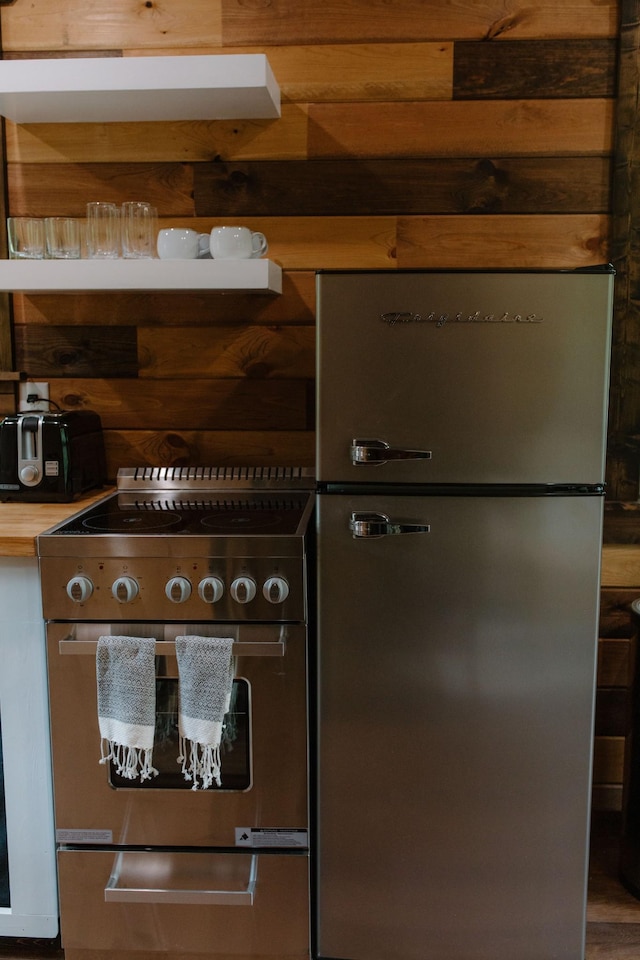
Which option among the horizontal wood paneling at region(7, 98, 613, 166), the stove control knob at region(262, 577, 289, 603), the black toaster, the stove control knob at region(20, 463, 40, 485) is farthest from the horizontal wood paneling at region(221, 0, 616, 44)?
the stove control knob at region(262, 577, 289, 603)

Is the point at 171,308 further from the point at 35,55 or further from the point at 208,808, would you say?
the point at 208,808

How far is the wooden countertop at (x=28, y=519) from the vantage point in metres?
1.77

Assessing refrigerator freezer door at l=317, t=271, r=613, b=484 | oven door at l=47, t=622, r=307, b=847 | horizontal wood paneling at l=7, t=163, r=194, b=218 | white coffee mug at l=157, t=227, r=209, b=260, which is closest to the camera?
refrigerator freezer door at l=317, t=271, r=613, b=484

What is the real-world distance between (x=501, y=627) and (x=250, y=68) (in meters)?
1.40

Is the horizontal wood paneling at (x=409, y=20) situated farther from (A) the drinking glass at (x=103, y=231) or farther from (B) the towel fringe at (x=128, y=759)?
(B) the towel fringe at (x=128, y=759)

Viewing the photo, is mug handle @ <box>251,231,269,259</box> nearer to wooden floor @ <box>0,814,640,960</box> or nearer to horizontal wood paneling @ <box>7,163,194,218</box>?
horizontal wood paneling @ <box>7,163,194,218</box>

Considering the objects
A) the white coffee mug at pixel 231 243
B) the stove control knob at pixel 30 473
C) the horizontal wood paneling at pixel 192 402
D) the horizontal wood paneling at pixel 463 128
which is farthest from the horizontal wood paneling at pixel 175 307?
the stove control knob at pixel 30 473

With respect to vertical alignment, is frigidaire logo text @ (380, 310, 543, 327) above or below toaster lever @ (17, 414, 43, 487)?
above

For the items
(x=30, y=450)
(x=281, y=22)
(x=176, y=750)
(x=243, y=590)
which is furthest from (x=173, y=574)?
(x=281, y=22)

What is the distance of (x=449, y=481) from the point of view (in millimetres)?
1715

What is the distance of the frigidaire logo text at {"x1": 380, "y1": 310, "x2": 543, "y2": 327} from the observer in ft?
5.44

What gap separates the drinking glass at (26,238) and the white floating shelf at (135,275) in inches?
3.5

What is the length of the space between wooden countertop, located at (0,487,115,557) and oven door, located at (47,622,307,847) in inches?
7.0

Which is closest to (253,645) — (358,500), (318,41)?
(358,500)
